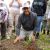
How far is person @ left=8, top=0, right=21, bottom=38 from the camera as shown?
13.4 ft

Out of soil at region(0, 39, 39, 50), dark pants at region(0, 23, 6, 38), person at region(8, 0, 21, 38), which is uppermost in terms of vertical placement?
person at region(8, 0, 21, 38)

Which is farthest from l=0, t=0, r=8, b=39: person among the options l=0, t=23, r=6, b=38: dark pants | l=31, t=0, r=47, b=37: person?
l=31, t=0, r=47, b=37: person

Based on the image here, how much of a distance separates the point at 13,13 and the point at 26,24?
0.26 meters

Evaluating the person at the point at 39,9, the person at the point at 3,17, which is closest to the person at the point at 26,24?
the person at the point at 39,9

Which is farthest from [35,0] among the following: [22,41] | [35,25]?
[22,41]

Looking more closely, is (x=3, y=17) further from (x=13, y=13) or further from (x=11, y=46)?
(x=11, y=46)

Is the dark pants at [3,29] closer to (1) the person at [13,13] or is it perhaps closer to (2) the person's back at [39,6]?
(1) the person at [13,13]

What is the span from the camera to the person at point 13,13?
408cm

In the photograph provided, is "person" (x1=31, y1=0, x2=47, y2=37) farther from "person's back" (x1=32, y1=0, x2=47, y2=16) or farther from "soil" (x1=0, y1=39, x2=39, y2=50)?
"soil" (x1=0, y1=39, x2=39, y2=50)

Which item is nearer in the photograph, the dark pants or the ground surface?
the ground surface

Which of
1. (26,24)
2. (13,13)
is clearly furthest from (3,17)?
(26,24)

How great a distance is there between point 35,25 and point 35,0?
39 centimetres

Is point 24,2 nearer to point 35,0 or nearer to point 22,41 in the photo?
point 35,0

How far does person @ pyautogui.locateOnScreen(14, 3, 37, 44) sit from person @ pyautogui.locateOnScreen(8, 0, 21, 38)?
8 cm
